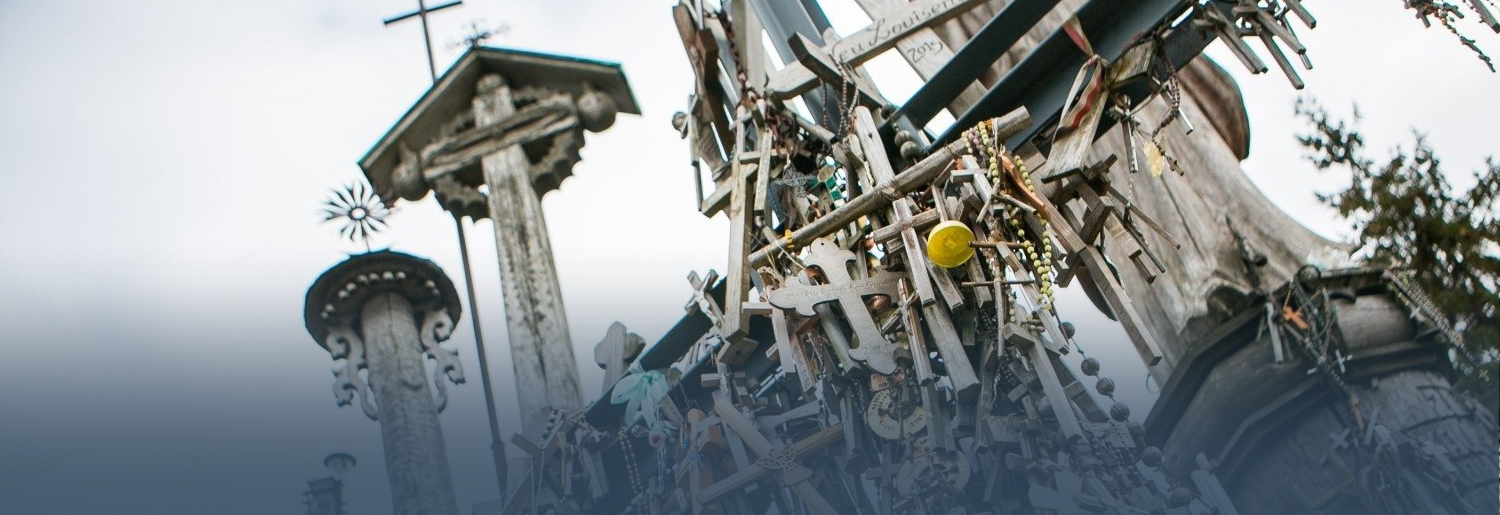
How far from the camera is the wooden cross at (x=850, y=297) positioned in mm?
5520

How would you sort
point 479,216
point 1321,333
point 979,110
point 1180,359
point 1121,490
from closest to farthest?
1. point 1121,490
2. point 979,110
3. point 1321,333
4. point 1180,359
5. point 479,216

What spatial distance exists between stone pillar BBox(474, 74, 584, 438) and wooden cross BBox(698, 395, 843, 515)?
152cm

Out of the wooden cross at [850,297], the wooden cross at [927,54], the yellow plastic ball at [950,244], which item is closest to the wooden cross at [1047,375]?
the yellow plastic ball at [950,244]

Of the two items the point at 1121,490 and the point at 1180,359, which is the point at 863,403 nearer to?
the point at 1121,490

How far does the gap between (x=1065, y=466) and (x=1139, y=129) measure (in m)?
1.40

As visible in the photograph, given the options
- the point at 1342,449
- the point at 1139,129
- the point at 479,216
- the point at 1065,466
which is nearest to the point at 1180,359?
the point at 1342,449

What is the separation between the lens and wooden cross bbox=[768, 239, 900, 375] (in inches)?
217

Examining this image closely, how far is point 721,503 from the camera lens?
608 cm

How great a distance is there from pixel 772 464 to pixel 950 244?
126cm

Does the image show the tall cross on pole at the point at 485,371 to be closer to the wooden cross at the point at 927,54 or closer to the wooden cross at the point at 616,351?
the wooden cross at the point at 616,351

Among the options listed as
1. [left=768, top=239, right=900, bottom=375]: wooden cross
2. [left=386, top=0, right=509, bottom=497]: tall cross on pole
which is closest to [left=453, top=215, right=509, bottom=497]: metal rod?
[left=386, top=0, right=509, bottom=497]: tall cross on pole

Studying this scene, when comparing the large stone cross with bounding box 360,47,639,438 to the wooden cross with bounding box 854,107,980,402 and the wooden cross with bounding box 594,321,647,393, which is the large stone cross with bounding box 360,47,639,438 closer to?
the wooden cross with bounding box 594,321,647,393

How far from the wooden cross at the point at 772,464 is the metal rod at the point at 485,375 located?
1.52 metres

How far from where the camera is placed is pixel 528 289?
816 cm
